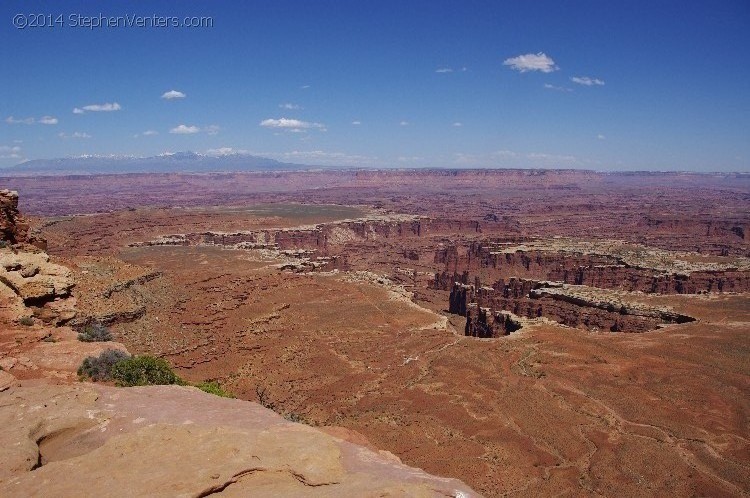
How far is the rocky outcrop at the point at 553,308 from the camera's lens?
45.7 metres

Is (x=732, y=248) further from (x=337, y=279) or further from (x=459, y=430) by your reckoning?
(x=459, y=430)

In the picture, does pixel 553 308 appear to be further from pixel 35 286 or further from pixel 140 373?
pixel 35 286

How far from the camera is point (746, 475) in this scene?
794 inches

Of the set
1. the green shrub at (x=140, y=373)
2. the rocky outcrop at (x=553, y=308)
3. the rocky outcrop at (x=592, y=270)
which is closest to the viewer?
the green shrub at (x=140, y=373)

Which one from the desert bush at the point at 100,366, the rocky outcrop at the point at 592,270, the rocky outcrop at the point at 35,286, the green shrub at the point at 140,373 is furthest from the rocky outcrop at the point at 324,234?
the desert bush at the point at 100,366

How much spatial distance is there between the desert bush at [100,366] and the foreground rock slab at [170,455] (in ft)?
9.85

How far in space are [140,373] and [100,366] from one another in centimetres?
104

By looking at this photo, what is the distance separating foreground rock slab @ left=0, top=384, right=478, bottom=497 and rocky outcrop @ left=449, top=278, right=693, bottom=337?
3788 centimetres

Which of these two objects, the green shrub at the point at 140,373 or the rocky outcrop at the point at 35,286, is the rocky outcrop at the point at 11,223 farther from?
the green shrub at the point at 140,373

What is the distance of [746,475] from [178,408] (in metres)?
22.7

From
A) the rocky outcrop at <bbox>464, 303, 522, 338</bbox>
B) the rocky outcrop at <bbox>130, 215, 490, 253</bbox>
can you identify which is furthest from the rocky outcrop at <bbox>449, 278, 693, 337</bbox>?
the rocky outcrop at <bbox>130, 215, 490, 253</bbox>

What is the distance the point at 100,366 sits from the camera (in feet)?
43.8

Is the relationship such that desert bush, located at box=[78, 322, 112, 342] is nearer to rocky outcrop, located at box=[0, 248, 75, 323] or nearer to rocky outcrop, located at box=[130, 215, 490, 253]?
rocky outcrop, located at box=[0, 248, 75, 323]

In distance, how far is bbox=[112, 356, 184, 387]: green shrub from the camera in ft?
44.0
